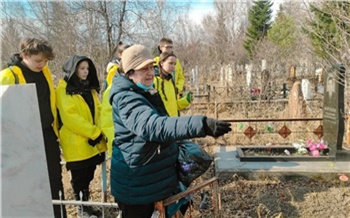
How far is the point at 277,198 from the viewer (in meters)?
4.04

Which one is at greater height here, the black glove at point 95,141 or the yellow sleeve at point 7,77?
the yellow sleeve at point 7,77

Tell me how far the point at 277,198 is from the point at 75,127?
2.67 metres

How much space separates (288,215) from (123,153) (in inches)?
101

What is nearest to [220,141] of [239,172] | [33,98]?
[239,172]

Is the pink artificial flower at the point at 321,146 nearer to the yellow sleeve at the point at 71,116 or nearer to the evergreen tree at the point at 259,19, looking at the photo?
the yellow sleeve at the point at 71,116

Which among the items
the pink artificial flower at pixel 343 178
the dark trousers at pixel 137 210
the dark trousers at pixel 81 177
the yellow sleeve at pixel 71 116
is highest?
the yellow sleeve at pixel 71 116

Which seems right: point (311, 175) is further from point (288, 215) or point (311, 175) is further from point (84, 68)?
point (84, 68)

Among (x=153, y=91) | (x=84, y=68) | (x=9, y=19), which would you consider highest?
(x=9, y=19)

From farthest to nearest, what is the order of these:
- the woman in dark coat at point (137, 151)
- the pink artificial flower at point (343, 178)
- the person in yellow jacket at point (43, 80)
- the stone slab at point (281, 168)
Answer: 1. the stone slab at point (281, 168)
2. the pink artificial flower at point (343, 178)
3. the person in yellow jacket at point (43, 80)
4. the woman in dark coat at point (137, 151)

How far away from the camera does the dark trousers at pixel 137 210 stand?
1.93 meters

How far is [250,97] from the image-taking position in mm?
11617

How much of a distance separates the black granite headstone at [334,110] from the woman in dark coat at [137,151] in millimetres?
4401

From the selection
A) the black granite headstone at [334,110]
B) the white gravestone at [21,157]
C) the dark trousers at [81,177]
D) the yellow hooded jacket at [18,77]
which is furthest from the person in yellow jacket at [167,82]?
the black granite headstone at [334,110]

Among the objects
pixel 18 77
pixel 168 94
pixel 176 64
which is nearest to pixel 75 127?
pixel 18 77
